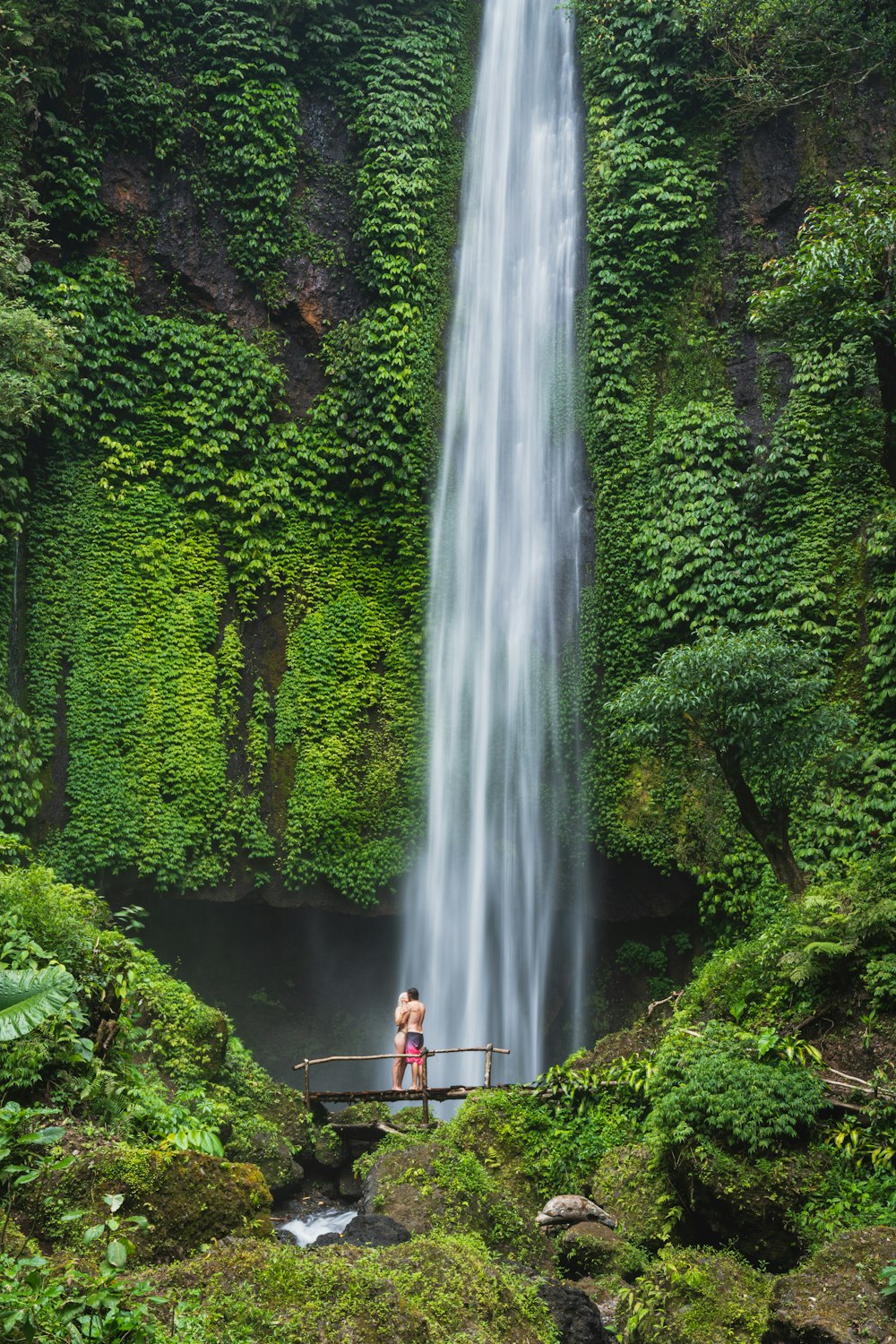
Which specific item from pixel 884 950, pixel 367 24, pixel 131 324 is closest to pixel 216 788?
pixel 131 324

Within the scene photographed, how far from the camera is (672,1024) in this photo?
29.7 ft

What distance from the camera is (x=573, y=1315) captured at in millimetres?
5410

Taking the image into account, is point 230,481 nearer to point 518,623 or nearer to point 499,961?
point 518,623

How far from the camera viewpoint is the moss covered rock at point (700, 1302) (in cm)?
512

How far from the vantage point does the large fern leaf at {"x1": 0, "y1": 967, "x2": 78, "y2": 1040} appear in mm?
3654

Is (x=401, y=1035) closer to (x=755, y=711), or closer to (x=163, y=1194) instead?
(x=755, y=711)

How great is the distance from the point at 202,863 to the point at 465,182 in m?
12.4

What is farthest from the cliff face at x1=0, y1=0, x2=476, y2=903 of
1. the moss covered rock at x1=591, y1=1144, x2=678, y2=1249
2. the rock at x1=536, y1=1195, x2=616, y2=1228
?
the rock at x1=536, y1=1195, x2=616, y2=1228

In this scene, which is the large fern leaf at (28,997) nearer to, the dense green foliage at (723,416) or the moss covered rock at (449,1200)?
the moss covered rock at (449,1200)

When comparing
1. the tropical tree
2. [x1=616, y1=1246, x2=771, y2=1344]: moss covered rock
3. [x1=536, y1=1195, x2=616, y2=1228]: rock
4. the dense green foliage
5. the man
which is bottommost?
[x1=536, y1=1195, x2=616, y2=1228]: rock

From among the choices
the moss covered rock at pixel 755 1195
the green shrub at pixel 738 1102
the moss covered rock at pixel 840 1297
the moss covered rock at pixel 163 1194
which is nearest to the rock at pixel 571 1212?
the green shrub at pixel 738 1102

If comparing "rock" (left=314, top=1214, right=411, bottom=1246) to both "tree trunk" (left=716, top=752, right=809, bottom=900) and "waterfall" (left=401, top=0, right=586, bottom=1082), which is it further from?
"waterfall" (left=401, top=0, right=586, bottom=1082)

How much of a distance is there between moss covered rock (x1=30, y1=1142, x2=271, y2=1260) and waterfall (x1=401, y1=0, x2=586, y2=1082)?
965cm

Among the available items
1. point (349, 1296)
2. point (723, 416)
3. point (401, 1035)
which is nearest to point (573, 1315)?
point (349, 1296)
